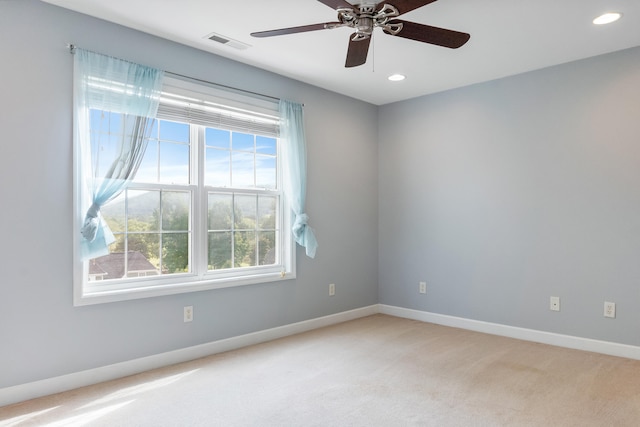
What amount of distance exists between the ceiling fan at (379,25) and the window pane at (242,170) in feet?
4.83

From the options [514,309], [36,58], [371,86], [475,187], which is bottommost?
[514,309]

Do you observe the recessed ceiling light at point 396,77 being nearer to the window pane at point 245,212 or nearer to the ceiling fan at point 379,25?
the ceiling fan at point 379,25

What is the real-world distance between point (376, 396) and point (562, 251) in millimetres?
2296

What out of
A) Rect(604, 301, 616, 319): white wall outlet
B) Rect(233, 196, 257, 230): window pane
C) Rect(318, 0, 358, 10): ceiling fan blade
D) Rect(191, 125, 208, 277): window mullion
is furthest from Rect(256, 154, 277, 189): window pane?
Rect(604, 301, 616, 319): white wall outlet

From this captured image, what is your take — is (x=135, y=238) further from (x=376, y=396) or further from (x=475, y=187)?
(x=475, y=187)

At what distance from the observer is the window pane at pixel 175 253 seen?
3.30 metres

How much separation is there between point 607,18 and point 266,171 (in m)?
2.95

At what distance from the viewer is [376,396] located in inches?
104

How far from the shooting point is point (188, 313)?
3.34 meters

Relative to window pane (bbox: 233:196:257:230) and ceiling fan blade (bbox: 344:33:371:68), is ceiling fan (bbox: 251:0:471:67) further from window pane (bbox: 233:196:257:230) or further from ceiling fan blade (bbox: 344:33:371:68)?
window pane (bbox: 233:196:257:230)

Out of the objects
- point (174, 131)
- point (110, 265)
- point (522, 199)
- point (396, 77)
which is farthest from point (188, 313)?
point (522, 199)

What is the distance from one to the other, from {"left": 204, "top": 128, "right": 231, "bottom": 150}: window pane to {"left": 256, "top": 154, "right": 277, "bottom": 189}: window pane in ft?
1.17

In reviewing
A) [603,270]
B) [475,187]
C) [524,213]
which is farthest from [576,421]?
[475,187]

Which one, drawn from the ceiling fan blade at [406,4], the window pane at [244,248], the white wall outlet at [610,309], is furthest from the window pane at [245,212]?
the white wall outlet at [610,309]
